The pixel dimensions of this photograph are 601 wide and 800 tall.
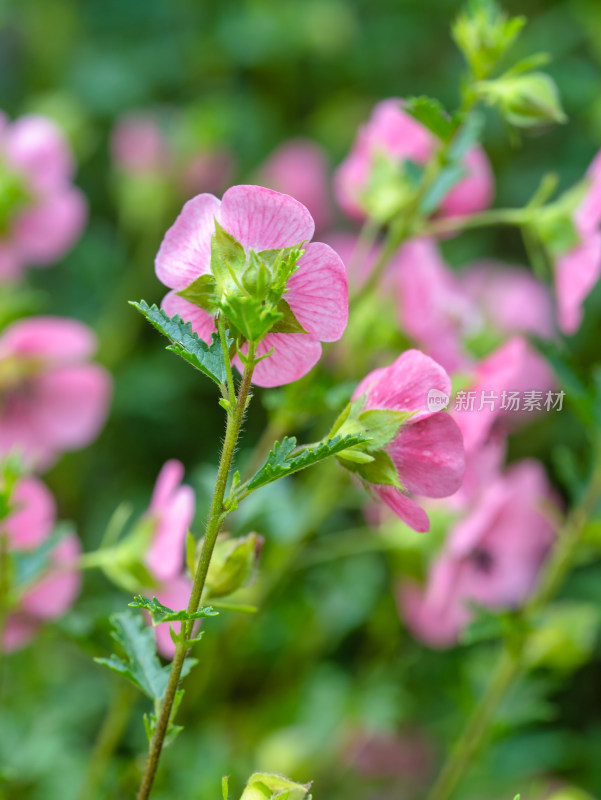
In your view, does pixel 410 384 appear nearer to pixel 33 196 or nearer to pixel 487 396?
pixel 487 396

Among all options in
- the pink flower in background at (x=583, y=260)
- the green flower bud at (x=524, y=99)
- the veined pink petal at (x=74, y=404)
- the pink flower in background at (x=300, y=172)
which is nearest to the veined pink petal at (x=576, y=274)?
the pink flower in background at (x=583, y=260)

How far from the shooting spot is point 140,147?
1.77 m

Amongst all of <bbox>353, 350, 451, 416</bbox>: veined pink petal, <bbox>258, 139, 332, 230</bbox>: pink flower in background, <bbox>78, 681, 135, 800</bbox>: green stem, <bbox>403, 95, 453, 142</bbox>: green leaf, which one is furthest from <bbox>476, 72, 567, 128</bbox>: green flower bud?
<bbox>258, 139, 332, 230</bbox>: pink flower in background

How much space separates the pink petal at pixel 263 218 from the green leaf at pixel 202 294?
4 cm

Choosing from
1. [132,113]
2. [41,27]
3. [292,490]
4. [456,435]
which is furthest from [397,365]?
[41,27]

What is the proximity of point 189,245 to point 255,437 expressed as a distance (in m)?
1.13

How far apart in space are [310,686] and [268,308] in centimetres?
93

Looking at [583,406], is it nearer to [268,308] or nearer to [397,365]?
[397,365]

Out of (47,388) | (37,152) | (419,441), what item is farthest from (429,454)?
(37,152)

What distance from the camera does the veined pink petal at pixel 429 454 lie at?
22.5 inches

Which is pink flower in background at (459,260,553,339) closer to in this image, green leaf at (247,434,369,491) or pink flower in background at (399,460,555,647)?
pink flower in background at (399,460,555,647)

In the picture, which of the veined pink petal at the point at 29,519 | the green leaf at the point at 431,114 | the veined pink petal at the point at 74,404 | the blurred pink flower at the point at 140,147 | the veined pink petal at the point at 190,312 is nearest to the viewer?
the veined pink petal at the point at 190,312

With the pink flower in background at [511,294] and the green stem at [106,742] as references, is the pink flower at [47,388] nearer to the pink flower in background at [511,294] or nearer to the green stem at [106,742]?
the green stem at [106,742]

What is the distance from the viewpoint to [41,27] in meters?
2.10
